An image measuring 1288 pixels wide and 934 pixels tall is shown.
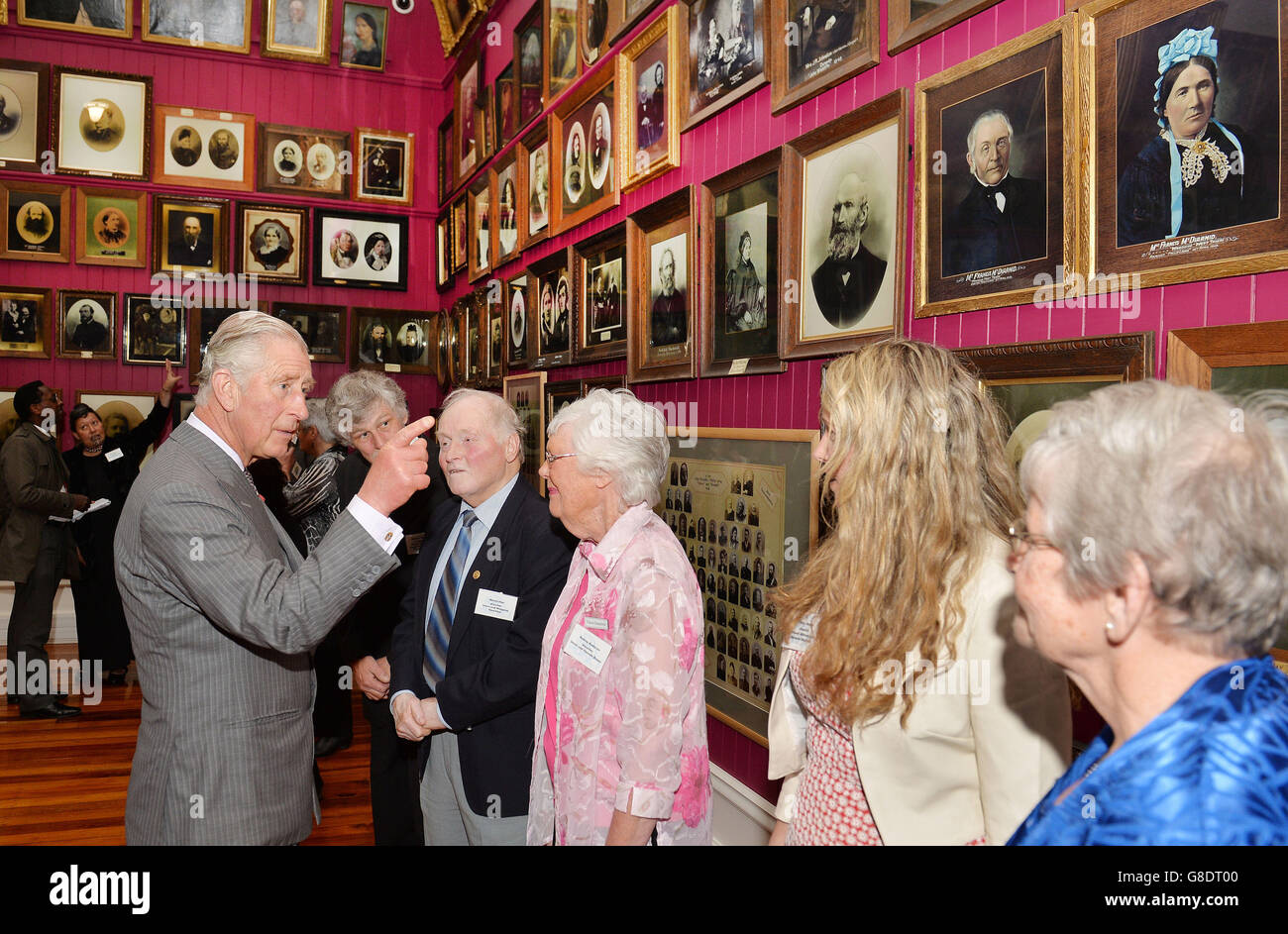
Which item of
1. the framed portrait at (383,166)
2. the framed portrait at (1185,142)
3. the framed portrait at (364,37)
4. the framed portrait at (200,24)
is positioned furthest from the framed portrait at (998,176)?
the framed portrait at (200,24)

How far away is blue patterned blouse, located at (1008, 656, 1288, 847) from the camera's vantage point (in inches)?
42.8

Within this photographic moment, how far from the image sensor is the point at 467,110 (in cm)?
889

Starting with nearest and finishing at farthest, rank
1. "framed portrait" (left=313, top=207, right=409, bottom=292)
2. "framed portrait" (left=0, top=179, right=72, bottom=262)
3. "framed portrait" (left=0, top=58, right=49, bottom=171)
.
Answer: "framed portrait" (left=0, top=58, right=49, bottom=171) → "framed portrait" (left=0, top=179, right=72, bottom=262) → "framed portrait" (left=313, top=207, right=409, bottom=292)

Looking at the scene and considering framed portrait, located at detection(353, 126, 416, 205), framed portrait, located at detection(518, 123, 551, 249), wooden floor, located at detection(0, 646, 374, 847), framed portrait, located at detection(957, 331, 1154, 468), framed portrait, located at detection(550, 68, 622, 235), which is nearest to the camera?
framed portrait, located at detection(957, 331, 1154, 468)

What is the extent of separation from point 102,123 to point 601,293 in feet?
21.5

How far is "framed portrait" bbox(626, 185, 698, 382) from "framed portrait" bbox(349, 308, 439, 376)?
548cm

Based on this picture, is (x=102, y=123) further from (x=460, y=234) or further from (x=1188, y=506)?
(x=1188, y=506)

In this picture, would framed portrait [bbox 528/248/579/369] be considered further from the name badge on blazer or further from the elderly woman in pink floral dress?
the elderly woman in pink floral dress

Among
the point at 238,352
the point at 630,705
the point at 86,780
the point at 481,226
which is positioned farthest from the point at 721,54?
the point at 86,780

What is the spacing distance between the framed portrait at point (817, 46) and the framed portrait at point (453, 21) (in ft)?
19.1

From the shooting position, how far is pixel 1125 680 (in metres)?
1.28

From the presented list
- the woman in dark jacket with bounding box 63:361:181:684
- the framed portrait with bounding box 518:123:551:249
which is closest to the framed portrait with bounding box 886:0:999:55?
the framed portrait with bounding box 518:123:551:249

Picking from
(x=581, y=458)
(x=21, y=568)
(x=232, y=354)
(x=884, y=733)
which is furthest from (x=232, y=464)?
(x=21, y=568)
